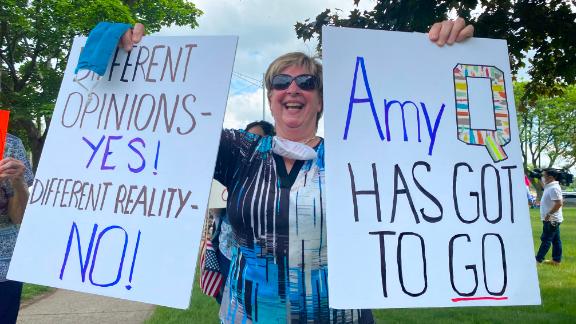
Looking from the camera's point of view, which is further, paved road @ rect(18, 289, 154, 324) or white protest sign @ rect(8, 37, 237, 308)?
paved road @ rect(18, 289, 154, 324)

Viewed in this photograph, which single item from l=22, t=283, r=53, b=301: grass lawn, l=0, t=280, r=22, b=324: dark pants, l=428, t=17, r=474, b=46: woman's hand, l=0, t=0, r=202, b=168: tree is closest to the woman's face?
l=428, t=17, r=474, b=46: woman's hand

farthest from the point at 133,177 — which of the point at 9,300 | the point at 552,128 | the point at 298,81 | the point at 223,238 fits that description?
the point at 552,128

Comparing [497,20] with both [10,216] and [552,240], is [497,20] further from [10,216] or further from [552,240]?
[552,240]

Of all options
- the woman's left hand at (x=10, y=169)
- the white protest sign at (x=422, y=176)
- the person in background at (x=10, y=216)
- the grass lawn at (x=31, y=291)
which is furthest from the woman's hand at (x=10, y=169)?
the grass lawn at (x=31, y=291)

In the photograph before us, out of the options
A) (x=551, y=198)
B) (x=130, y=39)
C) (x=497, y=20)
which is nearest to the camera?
(x=130, y=39)

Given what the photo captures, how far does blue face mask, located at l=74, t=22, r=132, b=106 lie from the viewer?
178 cm

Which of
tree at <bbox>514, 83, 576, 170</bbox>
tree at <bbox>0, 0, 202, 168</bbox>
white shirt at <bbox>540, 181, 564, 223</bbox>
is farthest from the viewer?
tree at <bbox>514, 83, 576, 170</bbox>

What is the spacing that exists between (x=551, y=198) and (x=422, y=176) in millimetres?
8171

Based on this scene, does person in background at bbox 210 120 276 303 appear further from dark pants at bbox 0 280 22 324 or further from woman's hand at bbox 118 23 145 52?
dark pants at bbox 0 280 22 324

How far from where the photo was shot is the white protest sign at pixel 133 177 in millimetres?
1573

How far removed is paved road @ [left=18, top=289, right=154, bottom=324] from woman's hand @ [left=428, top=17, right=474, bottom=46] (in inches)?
164

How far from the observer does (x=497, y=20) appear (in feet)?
15.0

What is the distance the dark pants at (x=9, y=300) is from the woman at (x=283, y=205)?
1095mm

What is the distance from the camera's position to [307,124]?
180cm
